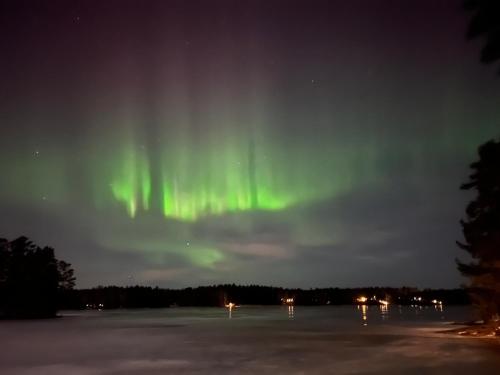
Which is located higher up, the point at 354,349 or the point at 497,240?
the point at 497,240

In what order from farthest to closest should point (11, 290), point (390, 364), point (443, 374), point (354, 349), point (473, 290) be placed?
point (11, 290), point (473, 290), point (354, 349), point (390, 364), point (443, 374)

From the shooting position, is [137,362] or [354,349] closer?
[137,362]

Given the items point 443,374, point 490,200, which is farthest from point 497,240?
point 443,374

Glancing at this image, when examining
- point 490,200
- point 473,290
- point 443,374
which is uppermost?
point 490,200

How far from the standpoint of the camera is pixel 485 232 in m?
50.9

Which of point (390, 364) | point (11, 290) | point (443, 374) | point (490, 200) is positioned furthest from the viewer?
point (11, 290)

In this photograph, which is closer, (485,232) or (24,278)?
(485,232)

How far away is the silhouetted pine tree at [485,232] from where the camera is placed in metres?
44.6

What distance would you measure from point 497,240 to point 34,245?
110 m

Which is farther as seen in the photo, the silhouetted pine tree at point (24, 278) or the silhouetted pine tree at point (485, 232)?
the silhouetted pine tree at point (24, 278)

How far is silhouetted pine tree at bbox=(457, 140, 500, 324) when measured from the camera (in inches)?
1756

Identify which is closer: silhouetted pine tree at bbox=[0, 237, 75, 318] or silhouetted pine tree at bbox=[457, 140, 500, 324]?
silhouetted pine tree at bbox=[457, 140, 500, 324]

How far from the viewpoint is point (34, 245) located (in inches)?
5167

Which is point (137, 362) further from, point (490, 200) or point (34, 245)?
point (34, 245)
